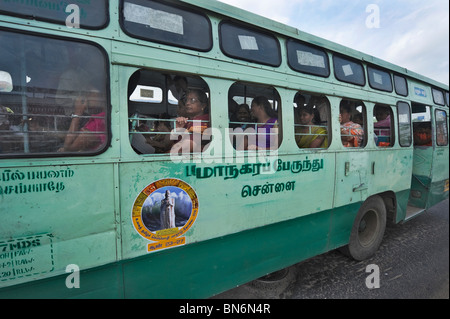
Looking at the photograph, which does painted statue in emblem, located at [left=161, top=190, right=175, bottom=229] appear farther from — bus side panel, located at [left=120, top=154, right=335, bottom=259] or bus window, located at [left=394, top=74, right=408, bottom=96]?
bus window, located at [left=394, top=74, right=408, bottom=96]

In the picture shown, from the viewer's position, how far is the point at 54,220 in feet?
4.70

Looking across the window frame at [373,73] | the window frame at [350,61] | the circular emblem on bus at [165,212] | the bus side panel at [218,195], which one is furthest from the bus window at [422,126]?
the circular emblem on bus at [165,212]

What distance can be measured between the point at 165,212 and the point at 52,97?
1.07m

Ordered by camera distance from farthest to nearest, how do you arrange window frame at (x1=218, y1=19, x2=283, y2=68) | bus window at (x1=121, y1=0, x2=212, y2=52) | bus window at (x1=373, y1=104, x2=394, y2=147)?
Answer: bus window at (x1=373, y1=104, x2=394, y2=147) < window frame at (x1=218, y1=19, x2=283, y2=68) < bus window at (x1=121, y1=0, x2=212, y2=52)

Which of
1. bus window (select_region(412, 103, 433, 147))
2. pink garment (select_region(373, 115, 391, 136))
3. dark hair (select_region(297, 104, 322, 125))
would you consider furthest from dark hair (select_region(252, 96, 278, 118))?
bus window (select_region(412, 103, 433, 147))

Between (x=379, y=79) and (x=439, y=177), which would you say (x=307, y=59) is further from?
(x=439, y=177)

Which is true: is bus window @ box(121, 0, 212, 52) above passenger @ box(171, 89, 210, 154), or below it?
above

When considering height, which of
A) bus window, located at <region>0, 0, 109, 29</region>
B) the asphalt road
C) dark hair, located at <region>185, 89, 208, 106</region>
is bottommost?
the asphalt road

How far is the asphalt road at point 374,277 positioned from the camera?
284 cm

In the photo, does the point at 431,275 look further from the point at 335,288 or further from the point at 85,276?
the point at 85,276

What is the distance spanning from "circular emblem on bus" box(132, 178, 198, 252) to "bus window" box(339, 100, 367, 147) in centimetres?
228

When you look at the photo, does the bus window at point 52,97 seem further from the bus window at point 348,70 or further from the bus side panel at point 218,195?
the bus window at point 348,70

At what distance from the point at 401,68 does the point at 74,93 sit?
15.7 ft

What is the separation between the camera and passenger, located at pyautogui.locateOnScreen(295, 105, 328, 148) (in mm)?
2645
